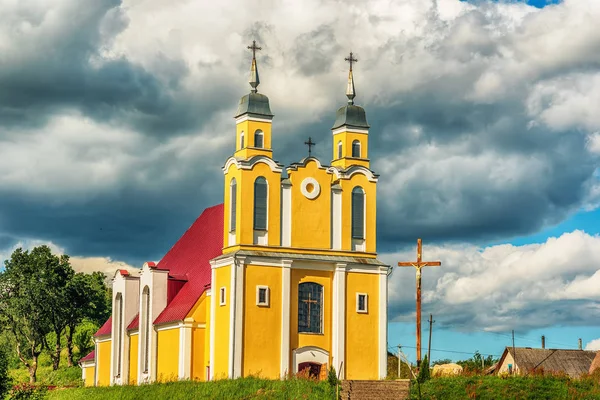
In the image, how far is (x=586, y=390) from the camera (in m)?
37.1

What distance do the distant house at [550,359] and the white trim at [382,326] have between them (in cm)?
2627

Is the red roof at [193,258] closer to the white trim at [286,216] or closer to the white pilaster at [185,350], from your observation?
the white pilaster at [185,350]

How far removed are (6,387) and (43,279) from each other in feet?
107

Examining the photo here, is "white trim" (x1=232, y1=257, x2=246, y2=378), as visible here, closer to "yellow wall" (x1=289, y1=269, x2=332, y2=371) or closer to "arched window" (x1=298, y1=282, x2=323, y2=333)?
"yellow wall" (x1=289, y1=269, x2=332, y2=371)

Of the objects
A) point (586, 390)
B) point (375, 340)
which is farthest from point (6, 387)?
point (586, 390)

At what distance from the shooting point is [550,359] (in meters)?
70.2

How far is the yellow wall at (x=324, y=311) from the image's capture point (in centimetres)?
4288

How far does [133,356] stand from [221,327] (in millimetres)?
10261

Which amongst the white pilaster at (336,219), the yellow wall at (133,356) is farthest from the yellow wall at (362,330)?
the yellow wall at (133,356)

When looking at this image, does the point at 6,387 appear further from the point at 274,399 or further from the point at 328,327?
the point at 328,327

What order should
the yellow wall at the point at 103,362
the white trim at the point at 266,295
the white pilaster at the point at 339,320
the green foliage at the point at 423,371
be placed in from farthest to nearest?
the yellow wall at the point at 103,362 < the white pilaster at the point at 339,320 < the white trim at the point at 266,295 < the green foliage at the point at 423,371

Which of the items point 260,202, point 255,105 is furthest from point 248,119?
point 260,202

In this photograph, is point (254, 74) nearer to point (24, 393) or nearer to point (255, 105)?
point (255, 105)

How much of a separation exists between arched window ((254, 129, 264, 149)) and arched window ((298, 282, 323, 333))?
6085mm
